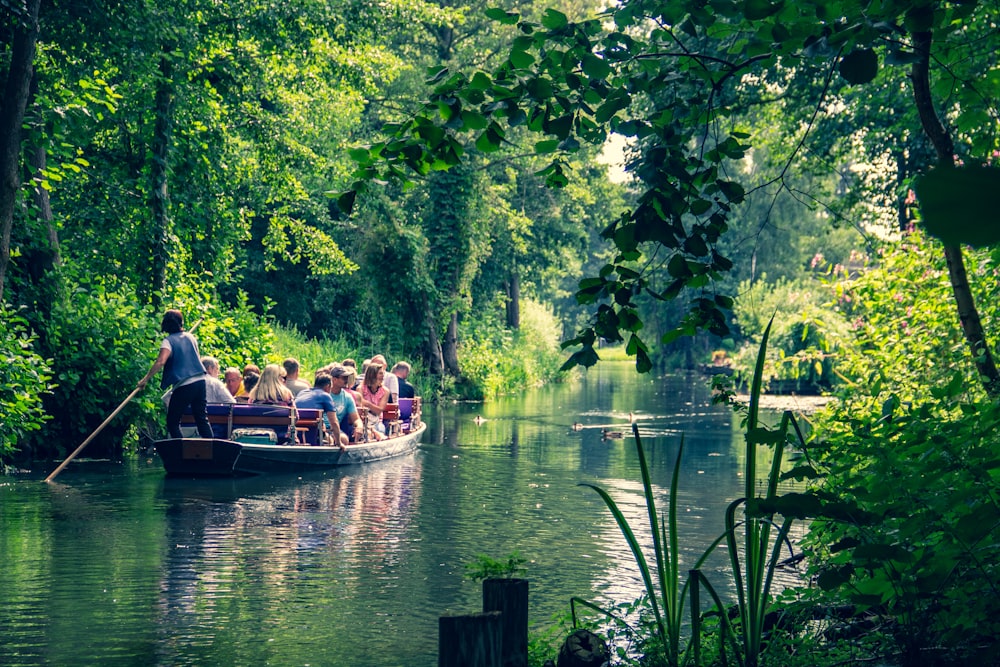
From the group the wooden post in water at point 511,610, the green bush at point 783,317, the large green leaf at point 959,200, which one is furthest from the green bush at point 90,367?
the large green leaf at point 959,200

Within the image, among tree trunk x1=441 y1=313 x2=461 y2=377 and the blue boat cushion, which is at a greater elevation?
tree trunk x1=441 y1=313 x2=461 y2=377

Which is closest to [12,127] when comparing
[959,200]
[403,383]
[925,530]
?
[925,530]

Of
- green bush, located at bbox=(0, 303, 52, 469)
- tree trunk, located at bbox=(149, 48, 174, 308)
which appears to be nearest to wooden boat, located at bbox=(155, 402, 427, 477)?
green bush, located at bbox=(0, 303, 52, 469)

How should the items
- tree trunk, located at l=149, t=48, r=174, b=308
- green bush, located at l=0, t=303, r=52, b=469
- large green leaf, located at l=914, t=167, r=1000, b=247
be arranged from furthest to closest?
tree trunk, located at l=149, t=48, r=174, b=308 < green bush, located at l=0, t=303, r=52, b=469 < large green leaf, located at l=914, t=167, r=1000, b=247

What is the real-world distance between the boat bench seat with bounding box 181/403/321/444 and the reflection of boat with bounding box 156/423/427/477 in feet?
1.06

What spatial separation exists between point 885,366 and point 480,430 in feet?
45.5

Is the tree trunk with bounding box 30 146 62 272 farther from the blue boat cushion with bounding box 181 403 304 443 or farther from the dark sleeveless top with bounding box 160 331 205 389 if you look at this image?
the blue boat cushion with bounding box 181 403 304 443

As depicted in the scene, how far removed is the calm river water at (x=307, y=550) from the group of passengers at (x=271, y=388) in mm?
838

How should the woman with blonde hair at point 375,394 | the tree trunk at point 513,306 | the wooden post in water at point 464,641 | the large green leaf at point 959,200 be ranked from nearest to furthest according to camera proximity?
the large green leaf at point 959,200 → the wooden post in water at point 464,641 → the woman with blonde hair at point 375,394 → the tree trunk at point 513,306

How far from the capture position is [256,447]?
53.1 feet

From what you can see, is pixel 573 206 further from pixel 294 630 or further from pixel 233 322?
pixel 294 630

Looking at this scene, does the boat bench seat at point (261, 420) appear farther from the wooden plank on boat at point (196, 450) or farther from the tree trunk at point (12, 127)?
the tree trunk at point (12, 127)

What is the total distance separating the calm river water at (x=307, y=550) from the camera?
7359mm

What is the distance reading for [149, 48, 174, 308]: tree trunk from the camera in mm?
20375
